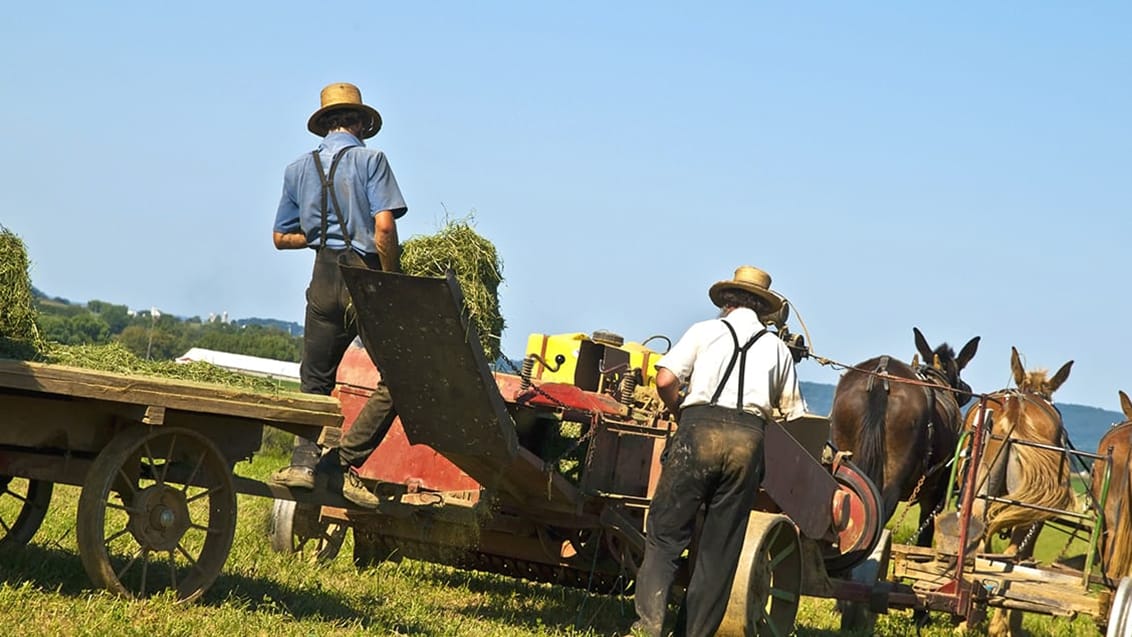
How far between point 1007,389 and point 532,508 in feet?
21.7

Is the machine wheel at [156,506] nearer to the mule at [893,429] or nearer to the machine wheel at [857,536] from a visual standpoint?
the machine wheel at [857,536]

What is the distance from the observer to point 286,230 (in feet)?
27.7

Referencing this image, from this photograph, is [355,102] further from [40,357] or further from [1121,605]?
[1121,605]

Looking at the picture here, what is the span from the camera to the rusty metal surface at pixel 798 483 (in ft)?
29.0

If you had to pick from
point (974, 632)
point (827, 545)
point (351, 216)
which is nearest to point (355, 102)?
point (351, 216)

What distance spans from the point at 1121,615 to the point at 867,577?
5.40 ft

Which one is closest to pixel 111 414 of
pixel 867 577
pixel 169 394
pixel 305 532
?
pixel 169 394

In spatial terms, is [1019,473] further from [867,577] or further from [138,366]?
[138,366]

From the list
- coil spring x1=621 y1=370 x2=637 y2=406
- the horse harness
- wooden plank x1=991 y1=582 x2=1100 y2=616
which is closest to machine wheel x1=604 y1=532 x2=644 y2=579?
coil spring x1=621 y1=370 x2=637 y2=406

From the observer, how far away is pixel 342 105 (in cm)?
827

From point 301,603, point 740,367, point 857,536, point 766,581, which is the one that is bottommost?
point 301,603

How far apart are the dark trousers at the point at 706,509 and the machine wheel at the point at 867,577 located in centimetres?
273

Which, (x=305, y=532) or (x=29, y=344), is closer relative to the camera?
(x=29, y=344)

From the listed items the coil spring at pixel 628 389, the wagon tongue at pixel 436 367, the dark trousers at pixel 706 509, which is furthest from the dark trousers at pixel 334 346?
the coil spring at pixel 628 389
